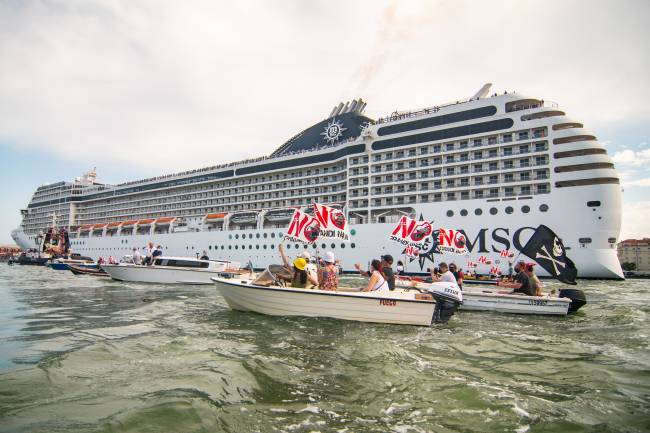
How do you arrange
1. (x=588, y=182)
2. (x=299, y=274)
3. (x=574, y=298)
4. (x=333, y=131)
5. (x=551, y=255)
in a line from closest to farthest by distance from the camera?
(x=299, y=274), (x=574, y=298), (x=551, y=255), (x=588, y=182), (x=333, y=131)

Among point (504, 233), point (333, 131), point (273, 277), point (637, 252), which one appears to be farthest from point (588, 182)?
point (637, 252)

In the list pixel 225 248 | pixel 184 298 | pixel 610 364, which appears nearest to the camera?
pixel 610 364

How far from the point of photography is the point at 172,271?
21.0 metres

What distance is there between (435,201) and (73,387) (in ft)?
101

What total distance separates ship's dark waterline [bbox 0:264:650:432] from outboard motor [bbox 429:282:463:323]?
59 cm

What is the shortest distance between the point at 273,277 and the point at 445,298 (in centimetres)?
497

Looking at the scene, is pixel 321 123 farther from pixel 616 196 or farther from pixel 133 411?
pixel 133 411

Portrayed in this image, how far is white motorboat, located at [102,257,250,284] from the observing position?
21.1 m

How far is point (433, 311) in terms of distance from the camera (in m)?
8.65

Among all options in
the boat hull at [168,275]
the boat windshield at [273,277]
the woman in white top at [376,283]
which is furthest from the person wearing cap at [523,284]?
the boat hull at [168,275]

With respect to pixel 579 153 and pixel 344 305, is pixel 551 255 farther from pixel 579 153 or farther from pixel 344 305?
pixel 579 153

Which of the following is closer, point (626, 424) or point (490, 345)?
point (626, 424)

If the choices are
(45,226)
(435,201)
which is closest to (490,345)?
(435,201)

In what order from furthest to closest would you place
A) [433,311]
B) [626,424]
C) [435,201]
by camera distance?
[435,201]
[433,311]
[626,424]
